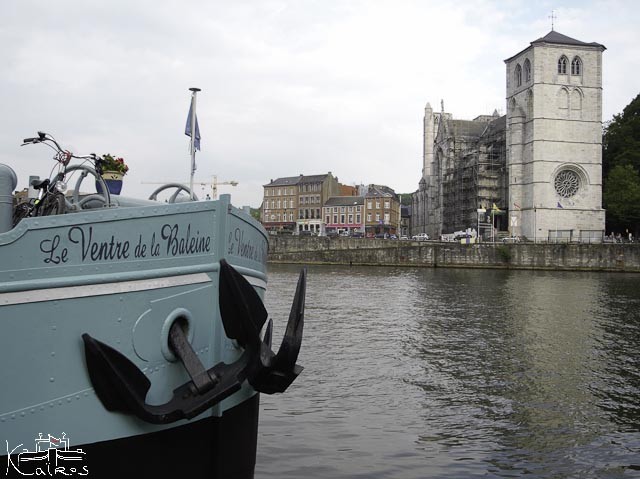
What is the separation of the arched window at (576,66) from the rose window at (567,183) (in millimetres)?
11105

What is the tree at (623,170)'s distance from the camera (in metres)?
62.3

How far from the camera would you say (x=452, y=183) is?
286ft

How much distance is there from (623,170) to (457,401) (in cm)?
6255

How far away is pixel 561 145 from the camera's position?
68812mm

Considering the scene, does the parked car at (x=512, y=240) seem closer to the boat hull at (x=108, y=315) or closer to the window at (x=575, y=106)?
the window at (x=575, y=106)

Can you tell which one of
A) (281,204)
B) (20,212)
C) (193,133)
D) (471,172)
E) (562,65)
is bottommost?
(20,212)

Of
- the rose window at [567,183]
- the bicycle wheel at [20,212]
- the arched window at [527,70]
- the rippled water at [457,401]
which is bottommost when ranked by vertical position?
the rippled water at [457,401]

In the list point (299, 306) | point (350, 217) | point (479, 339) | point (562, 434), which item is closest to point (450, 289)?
point (479, 339)

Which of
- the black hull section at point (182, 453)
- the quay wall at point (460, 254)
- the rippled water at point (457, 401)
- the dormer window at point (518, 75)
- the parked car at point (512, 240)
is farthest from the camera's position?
the dormer window at point (518, 75)

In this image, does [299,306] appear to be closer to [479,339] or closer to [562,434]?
[562,434]

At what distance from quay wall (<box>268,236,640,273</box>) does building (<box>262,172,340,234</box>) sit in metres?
32.0

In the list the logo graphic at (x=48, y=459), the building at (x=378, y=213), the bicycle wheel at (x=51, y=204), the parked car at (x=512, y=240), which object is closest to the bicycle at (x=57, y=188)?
the bicycle wheel at (x=51, y=204)

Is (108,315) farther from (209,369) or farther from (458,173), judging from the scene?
(458,173)

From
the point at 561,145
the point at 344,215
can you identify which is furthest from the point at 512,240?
the point at 344,215
